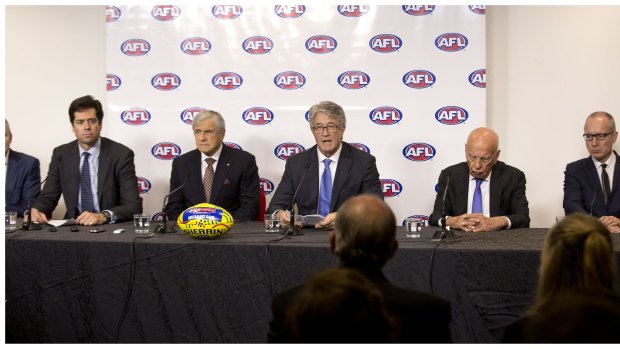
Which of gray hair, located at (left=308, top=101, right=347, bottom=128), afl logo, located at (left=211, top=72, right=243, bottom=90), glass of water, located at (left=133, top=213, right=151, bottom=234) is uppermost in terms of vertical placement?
afl logo, located at (left=211, top=72, right=243, bottom=90)

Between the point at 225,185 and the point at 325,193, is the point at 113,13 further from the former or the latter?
the point at 325,193

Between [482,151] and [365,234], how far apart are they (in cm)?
225

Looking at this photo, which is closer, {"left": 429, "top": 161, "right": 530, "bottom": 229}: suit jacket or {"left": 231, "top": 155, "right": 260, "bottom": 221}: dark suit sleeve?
{"left": 429, "top": 161, "right": 530, "bottom": 229}: suit jacket

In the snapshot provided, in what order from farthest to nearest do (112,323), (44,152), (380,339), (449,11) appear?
1. (44,152)
2. (449,11)
3. (112,323)
4. (380,339)

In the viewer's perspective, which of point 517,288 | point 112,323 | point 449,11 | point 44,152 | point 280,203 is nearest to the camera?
point 517,288

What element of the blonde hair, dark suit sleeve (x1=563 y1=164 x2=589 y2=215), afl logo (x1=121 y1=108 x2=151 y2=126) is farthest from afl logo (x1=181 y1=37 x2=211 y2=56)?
the blonde hair

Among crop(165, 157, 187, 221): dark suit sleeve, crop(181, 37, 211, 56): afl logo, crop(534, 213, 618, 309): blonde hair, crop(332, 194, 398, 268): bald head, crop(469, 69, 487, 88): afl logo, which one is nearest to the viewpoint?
crop(534, 213, 618, 309): blonde hair

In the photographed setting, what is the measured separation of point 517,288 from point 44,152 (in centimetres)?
418

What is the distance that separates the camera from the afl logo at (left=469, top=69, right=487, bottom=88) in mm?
4906

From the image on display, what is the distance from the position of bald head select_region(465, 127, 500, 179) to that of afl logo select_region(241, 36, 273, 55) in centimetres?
185

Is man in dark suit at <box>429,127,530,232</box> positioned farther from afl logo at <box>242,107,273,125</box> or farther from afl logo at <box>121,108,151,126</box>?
afl logo at <box>121,108,151,126</box>

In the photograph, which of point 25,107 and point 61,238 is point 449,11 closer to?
point 61,238

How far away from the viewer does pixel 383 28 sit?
5.03m

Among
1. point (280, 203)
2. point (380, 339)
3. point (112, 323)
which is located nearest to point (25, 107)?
point (280, 203)
